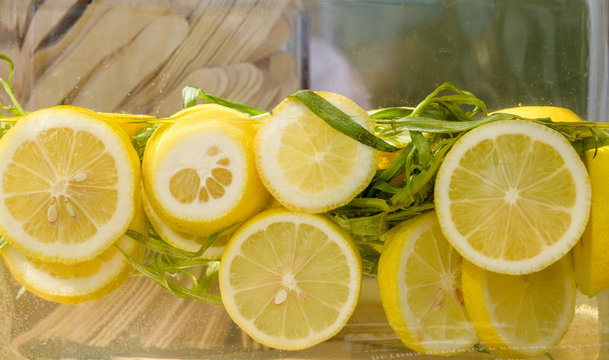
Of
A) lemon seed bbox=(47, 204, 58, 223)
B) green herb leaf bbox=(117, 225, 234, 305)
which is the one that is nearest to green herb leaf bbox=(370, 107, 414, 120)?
green herb leaf bbox=(117, 225, 234, 305)

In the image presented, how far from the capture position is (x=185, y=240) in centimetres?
60

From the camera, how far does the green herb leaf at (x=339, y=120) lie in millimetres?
556

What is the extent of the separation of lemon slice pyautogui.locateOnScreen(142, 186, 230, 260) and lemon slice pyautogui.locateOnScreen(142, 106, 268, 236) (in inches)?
0.9

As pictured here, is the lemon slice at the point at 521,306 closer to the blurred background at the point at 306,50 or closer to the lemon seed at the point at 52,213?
the blurred background at the point at 306,50

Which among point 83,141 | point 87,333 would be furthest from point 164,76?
point 87,333

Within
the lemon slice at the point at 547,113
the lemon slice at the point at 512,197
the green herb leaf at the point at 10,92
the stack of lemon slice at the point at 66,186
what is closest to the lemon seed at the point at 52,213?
the stack of lemon slice at the point at 66,186

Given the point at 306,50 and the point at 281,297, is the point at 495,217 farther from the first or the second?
the point at 306,50

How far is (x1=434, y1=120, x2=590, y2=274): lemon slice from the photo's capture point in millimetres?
545

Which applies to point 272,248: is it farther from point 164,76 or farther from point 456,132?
point 164,76

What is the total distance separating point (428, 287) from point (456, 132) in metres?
0.15

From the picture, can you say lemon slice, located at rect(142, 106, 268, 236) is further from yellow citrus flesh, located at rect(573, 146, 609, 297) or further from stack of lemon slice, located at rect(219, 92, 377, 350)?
yellow citrus flesh, located at rect(573, 146, 609, 297)

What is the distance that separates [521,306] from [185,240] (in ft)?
1.10

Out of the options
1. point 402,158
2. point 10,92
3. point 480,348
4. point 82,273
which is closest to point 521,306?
point 480,348

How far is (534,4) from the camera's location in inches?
31.3
